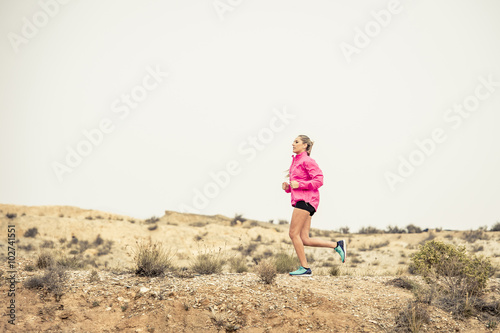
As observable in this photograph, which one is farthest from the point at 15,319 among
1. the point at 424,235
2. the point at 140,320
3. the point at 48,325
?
the point at 424,235

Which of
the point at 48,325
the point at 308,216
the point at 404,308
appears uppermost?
the point at 308,216

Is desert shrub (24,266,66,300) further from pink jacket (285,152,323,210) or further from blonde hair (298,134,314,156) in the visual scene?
blonde hair (298,134,314,156)

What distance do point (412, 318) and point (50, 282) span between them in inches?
257

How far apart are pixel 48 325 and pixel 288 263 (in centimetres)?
553

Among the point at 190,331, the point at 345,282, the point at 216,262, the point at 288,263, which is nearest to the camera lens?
the point at 190,331

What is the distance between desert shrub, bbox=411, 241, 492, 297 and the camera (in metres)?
8.06

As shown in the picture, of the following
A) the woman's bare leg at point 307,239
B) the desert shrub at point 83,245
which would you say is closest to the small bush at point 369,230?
the desert shrub at point 83,245

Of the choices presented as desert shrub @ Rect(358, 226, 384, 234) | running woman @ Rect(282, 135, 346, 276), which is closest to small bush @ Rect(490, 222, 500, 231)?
desert shrub @ Rect(358, 226, 384, 234)

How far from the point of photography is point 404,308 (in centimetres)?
694

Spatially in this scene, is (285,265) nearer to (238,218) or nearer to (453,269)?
(453,269)

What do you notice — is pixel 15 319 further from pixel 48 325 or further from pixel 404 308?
pixel 404 308

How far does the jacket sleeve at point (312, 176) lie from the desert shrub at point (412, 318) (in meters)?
2.65

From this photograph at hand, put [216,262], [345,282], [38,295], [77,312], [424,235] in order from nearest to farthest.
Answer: [77,312] → [38,295] → [345,282] → [216,262] → [424,235]

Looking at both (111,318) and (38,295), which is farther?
(38,295)
